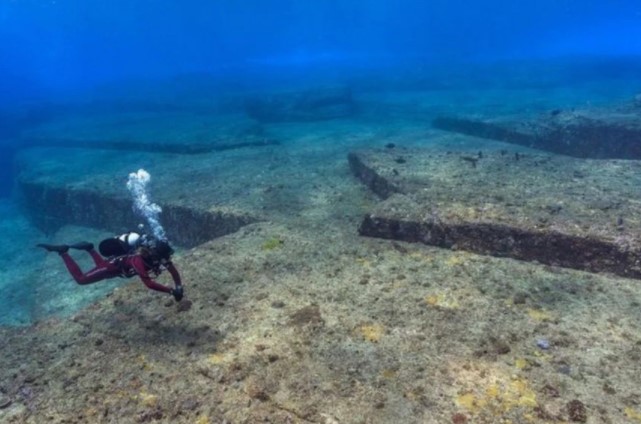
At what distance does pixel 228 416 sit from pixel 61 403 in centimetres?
122

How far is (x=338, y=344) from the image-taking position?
12.5 ft

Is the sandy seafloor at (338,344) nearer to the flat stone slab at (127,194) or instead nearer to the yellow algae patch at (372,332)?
the yellow algae patch at (372,332)

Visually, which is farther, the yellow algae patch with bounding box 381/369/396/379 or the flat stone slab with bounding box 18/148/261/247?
the flat stone slab with bounding box 18/148/261/247

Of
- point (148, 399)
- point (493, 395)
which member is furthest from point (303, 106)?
point (493, 395)

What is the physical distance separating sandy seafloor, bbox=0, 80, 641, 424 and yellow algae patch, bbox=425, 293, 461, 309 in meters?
0.02

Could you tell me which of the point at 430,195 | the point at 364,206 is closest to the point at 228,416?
the point at 430,195

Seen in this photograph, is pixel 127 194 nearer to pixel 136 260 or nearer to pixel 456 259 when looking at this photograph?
pixel 136 260

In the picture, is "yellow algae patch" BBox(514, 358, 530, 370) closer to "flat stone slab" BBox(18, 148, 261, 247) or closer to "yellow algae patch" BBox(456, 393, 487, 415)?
"yellow algae patch" BBox(456, 393, 487, 415)

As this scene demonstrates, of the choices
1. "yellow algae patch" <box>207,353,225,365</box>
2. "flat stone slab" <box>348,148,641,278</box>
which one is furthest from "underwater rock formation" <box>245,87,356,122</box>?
"yellow algae patch" <box>207,353,225,365</box>

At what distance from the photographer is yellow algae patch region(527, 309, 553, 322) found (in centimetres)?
398

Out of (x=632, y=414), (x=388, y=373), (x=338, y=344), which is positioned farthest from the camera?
(x=338, y=344)

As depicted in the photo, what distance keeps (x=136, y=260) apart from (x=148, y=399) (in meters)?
1.32

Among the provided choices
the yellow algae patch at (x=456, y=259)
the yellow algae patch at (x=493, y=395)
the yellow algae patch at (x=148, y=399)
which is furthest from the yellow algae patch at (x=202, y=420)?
the yellow algae patch at (x=456, y=259)

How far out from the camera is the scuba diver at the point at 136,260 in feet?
13.4
